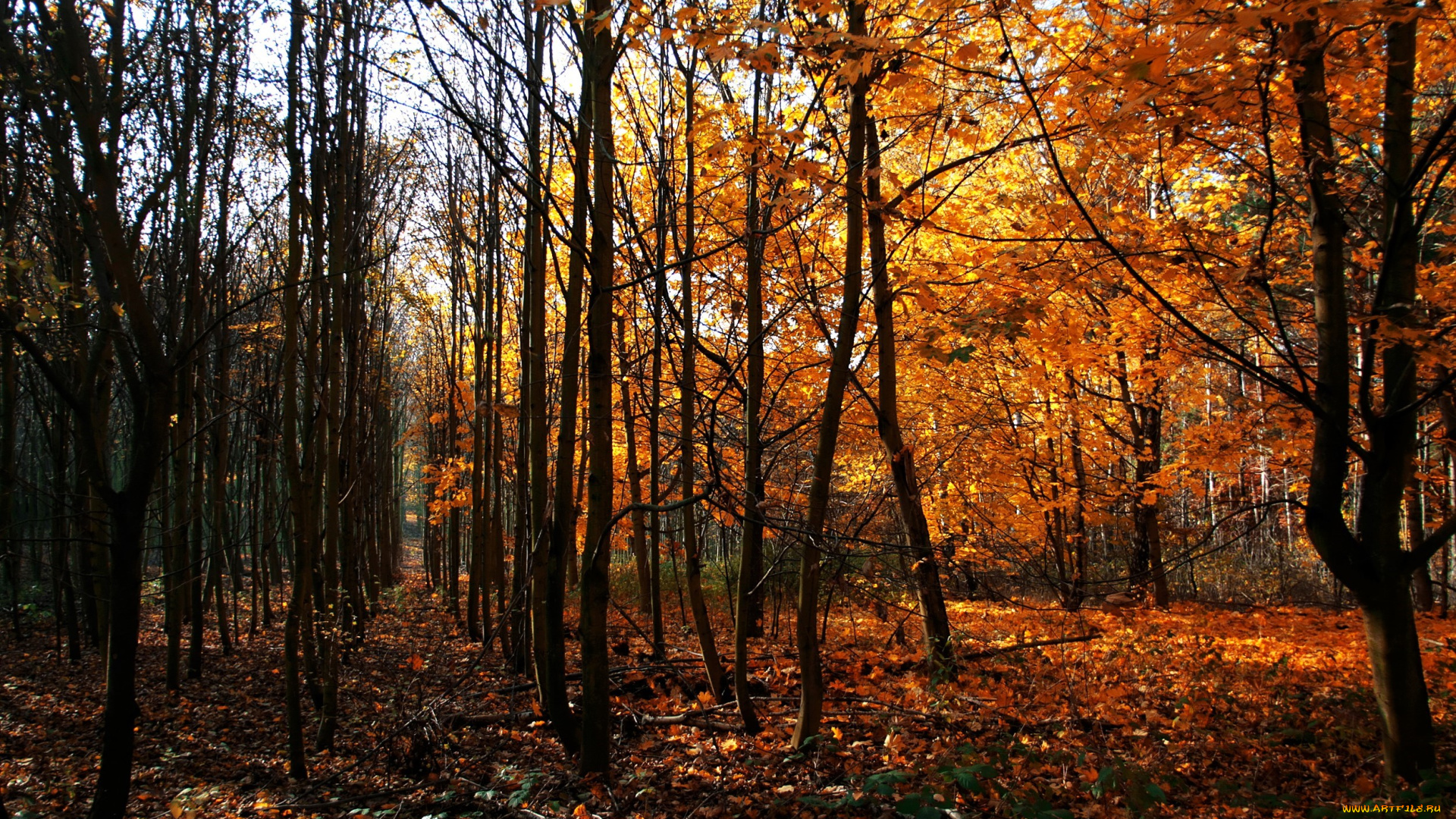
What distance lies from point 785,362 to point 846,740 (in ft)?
12.8

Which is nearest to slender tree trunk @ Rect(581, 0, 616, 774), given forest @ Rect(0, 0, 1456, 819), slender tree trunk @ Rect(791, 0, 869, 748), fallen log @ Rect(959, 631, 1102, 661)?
forest @ Rect(0, 0, 1456, 819)

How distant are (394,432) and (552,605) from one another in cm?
1741

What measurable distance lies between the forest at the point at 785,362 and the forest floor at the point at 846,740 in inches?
1.9

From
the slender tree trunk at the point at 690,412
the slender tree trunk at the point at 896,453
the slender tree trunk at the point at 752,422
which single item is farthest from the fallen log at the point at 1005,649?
the slender tree trunk at the point at 752,422

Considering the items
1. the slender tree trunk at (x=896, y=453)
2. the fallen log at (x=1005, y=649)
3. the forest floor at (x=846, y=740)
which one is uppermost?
the slender tree trunk at (x=896, y=453)

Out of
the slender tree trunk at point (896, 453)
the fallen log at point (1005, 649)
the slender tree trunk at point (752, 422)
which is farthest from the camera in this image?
the fallen log at point (1005, 649)

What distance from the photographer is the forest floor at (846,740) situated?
374 centimetres

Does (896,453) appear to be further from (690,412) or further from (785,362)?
(785,362)

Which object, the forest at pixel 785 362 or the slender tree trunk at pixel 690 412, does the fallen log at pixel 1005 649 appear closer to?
the forest at pixel 785 362

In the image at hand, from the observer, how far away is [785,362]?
7359 millimetres

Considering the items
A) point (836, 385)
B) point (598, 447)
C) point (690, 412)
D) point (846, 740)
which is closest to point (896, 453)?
point (836, 385)

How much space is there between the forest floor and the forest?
0.16 ft

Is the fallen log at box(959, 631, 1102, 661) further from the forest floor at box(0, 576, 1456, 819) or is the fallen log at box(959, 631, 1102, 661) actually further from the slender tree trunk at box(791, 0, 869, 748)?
the slender tree trunk at box(791, 0, 869, 748)

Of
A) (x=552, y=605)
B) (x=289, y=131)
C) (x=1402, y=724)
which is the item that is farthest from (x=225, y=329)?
(x=1402, y=724)
